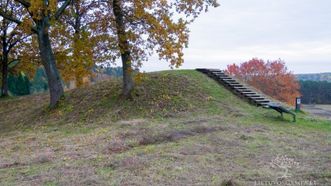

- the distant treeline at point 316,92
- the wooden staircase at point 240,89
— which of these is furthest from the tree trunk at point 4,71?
the distant treeline at point 316,92

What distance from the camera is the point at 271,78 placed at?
3988cm

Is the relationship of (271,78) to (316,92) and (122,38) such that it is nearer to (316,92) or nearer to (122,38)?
(316,92)

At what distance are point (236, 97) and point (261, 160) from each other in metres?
7.78

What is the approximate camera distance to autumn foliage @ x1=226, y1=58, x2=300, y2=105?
1533 inches

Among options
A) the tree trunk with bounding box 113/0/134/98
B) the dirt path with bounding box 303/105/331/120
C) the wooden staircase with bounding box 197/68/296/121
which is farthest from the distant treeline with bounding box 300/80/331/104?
the tree trunk with bounding box 113/0/134/98

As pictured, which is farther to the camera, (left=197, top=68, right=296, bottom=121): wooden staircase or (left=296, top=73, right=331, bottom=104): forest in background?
(left=296, top=73, right=331, bottom=104): forest in background

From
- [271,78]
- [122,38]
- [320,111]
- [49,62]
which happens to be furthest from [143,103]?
[271,78]

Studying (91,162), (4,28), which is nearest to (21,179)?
(91,162)

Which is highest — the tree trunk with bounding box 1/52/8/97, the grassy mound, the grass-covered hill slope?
the tree trunk with bounding box 1/52/8/97

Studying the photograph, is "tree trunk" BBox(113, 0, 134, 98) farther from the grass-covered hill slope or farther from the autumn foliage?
the autumn foliage

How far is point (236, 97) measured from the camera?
14.0 metres

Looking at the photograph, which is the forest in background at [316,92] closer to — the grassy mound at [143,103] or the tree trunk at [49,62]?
the grassy mound at [143,103]

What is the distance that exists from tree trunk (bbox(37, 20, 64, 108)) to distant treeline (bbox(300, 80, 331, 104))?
44.6 m

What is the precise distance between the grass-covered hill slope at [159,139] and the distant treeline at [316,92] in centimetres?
4046
